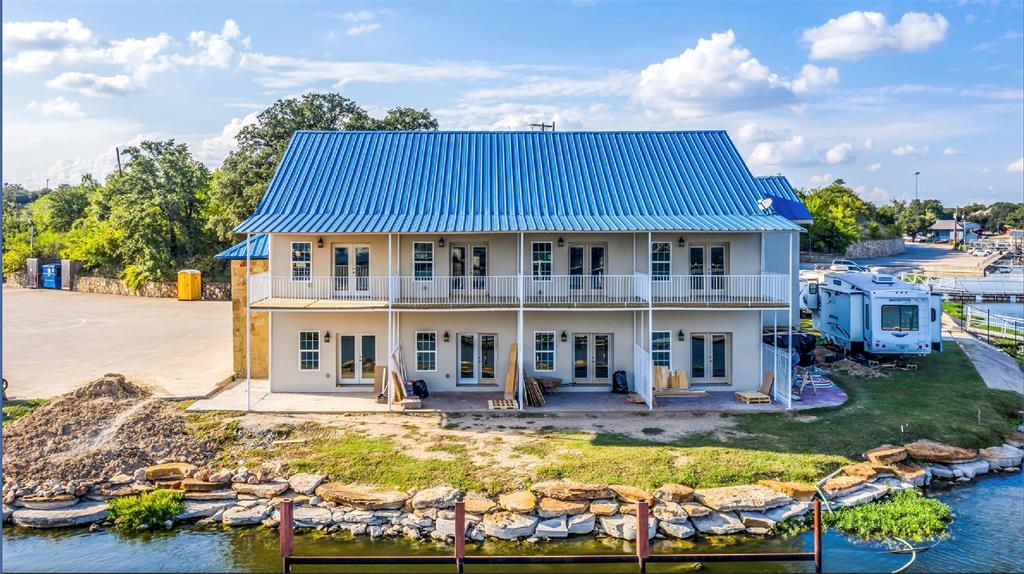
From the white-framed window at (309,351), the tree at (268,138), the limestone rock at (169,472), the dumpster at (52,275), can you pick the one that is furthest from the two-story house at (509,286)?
the dumpster at (52,275)

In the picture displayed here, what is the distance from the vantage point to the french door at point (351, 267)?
21.3 m

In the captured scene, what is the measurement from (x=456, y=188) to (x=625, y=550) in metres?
13.5

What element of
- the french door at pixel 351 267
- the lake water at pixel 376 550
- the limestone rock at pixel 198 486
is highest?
the french door at pixel 351 267

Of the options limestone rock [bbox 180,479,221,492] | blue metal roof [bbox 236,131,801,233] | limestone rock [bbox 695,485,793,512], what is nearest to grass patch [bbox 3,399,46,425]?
limestone rock [bbox 180,479,221,492]

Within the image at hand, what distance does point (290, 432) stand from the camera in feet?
56.9

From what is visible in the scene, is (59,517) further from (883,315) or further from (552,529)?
(883,315)

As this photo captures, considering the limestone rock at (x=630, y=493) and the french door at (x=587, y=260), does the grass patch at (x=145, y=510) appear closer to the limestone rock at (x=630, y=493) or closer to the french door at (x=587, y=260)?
the limestone rock at (x=630, y=493)

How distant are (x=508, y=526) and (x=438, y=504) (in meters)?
1.51

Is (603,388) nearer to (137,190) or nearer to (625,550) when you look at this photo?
(625,550)

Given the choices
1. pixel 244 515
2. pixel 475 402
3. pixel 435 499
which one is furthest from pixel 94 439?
pixel 475 402

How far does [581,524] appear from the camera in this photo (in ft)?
42.7

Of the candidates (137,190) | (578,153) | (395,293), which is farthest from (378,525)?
(137,190)

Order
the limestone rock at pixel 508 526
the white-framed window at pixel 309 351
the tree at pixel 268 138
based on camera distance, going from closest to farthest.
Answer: the limestone rock at pixel 508 526, the white-framed window at pixel 309 351, the tree at pixel 268 138

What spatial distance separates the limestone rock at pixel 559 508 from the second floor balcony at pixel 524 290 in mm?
7429
